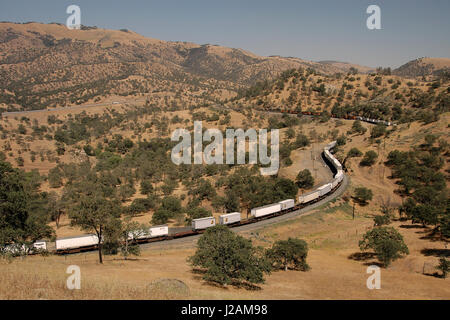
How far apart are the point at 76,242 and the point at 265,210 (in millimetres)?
27391

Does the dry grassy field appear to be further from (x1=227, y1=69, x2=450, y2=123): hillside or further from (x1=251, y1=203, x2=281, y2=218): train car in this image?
(x1=227, y1=69, x2=450, y2=123): hillside

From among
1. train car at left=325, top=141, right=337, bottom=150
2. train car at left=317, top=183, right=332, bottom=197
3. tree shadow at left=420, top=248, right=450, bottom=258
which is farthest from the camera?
train car at left=325, top=141, right=337, bottom=150

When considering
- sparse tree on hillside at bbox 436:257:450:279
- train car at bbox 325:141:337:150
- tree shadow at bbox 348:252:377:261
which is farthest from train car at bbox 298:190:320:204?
train car at bbox 325:141:337:150

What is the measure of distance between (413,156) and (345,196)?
22546 millimetres

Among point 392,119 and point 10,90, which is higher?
point 10,90

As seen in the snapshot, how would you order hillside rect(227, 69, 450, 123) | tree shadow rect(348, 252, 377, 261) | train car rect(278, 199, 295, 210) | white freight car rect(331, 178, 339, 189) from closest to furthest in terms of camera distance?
tree shadow rect(348, 252, 377, 261) < train car rect(278, 199, 295, 210) < white freight car rect(331, 178, 339, 189) < hillside rect(227, 69, 450, 123)

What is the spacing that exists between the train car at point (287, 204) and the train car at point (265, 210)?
791 millimetres

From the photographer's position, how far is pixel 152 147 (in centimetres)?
10375

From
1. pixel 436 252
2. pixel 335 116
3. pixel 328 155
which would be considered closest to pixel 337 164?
pixel 328 155

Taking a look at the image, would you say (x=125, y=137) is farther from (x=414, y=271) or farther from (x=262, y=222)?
(x=414, y=271)

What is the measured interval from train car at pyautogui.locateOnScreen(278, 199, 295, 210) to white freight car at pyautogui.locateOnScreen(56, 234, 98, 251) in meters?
28.9

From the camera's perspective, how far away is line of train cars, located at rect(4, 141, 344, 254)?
35.8 meters

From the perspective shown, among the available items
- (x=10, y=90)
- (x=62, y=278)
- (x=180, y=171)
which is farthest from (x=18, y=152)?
(x=10, y=90)

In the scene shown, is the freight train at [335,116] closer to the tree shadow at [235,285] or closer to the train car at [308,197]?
the train car at [308,197]
